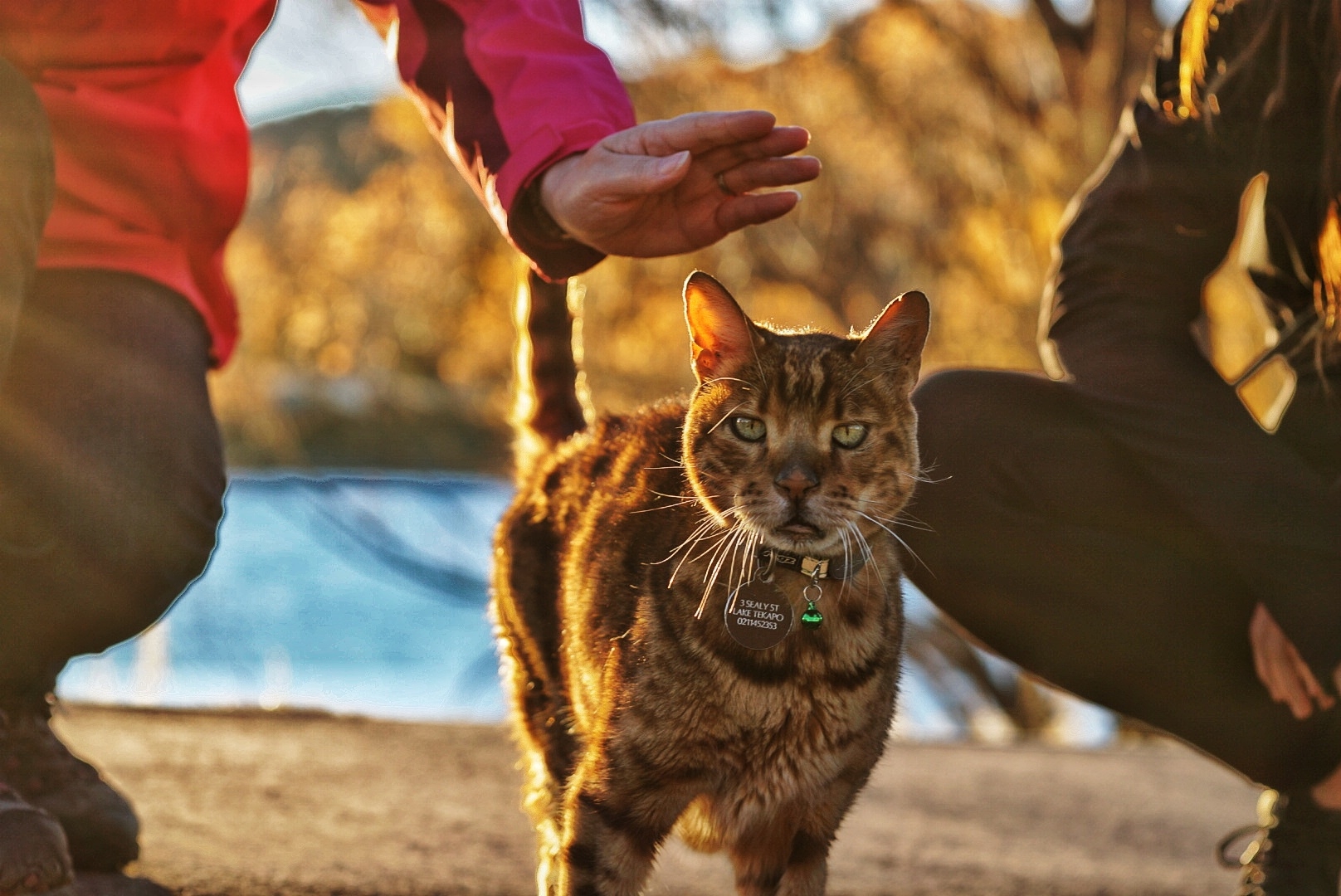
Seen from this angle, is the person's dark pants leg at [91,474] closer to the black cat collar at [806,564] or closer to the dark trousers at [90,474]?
the dark trousers at [90,474]

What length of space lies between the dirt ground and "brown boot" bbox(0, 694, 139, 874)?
73 millimetres

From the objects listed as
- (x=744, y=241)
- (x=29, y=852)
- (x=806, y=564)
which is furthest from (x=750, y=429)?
(x=744, y=241)

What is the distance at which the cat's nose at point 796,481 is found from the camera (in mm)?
1651

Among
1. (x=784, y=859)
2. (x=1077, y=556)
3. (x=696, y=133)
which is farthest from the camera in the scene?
(x=1077, y=556)

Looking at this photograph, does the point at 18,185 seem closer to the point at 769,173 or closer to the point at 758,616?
the point at 769,173

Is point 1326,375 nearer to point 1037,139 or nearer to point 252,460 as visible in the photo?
point 1037,139

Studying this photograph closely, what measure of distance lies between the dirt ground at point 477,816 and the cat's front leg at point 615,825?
0.59m

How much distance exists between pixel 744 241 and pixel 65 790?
6713 mm

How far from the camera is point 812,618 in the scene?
5.39 ft

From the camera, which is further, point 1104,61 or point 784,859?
point 1104,61

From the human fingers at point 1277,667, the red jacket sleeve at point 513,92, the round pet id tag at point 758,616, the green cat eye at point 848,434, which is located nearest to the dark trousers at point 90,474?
the red jacket sleeve at point 513,92

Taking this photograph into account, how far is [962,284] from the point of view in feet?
26.9

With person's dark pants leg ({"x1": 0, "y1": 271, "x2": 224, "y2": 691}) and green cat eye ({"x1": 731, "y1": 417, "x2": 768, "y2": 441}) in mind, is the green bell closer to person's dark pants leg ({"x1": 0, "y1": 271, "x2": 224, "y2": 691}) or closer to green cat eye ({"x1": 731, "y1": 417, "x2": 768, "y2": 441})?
green cat eye ({"x1": 731, "y1": 417, "x2": 768, "y2": 441})

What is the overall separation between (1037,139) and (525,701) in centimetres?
672
